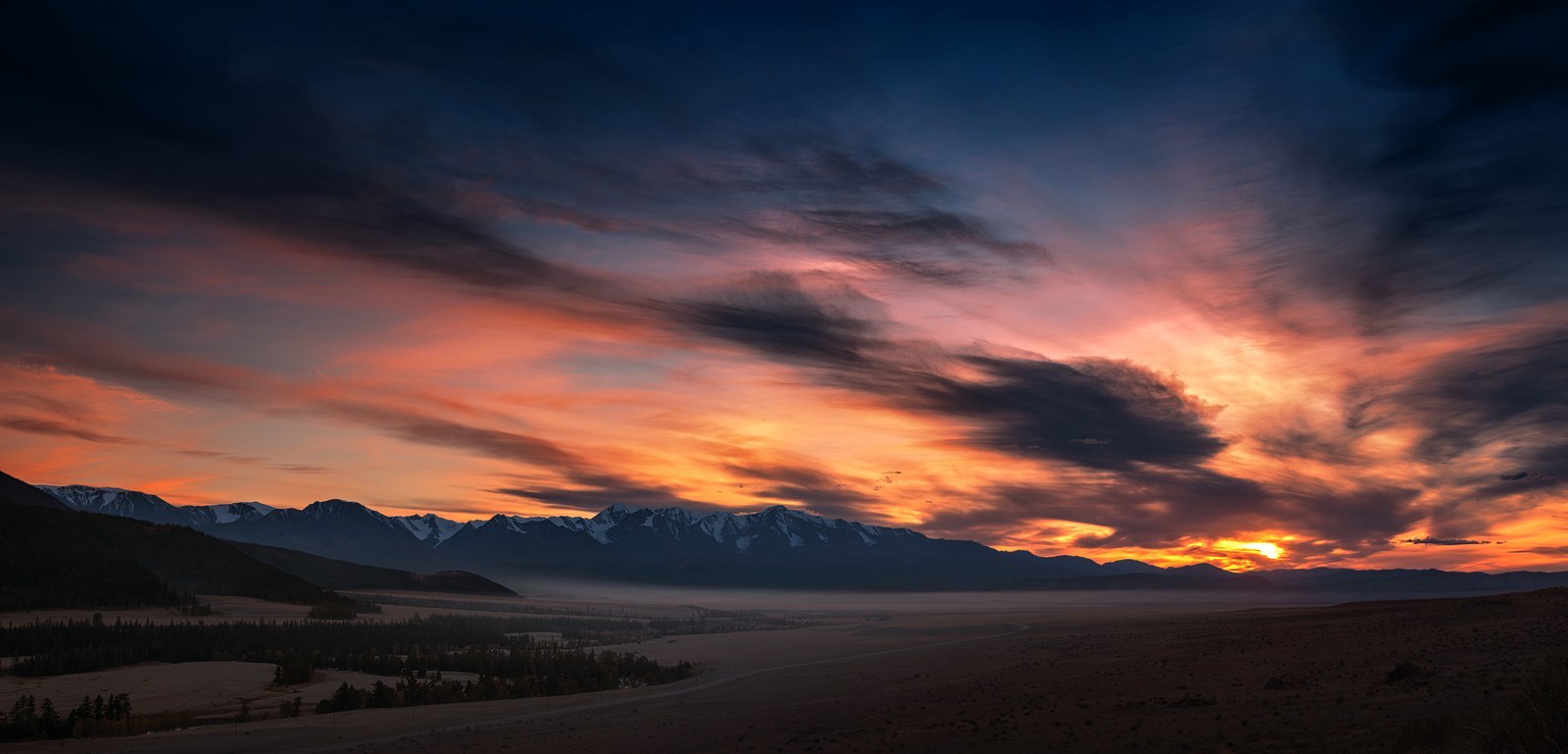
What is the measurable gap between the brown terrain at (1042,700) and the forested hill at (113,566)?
60529mm

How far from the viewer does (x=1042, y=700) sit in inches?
1587

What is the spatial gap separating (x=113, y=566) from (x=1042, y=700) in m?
149

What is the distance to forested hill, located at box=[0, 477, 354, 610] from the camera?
401ft

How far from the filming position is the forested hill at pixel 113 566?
12212 centimetres

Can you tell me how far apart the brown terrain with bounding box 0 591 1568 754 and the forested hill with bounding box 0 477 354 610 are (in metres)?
60.5

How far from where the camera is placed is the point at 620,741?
40.3m

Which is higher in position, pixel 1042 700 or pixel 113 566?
pixel 113 566

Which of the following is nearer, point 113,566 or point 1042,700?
point 1042,700

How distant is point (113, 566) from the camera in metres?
135

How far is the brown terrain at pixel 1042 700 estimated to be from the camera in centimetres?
3033

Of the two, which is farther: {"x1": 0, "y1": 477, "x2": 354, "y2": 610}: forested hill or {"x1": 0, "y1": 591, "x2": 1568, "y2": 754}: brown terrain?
{"x1": 0, "y1": 477, "x2": 354, "y2": 610}: forested hill

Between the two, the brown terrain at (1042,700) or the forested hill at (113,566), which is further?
the forested hill at (113,566)

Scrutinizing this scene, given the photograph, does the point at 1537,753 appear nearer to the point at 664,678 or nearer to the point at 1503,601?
the point at 1503,601

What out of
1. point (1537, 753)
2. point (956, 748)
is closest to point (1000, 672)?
point (956, 748)
